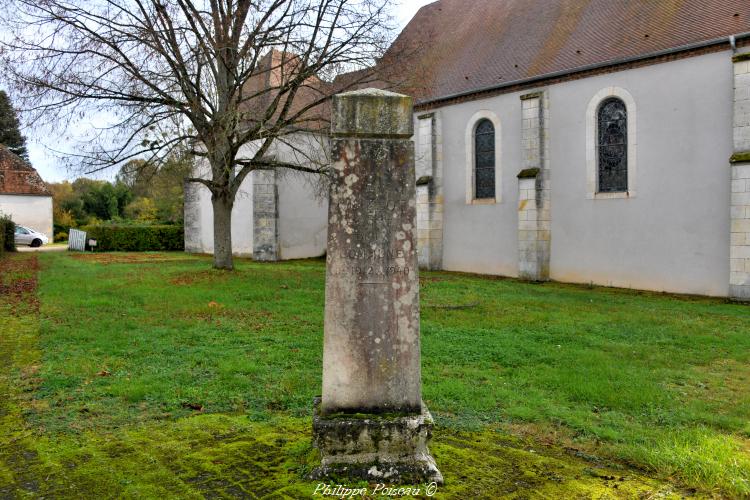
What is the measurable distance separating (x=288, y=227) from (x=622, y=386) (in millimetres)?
19575

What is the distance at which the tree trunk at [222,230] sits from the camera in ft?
53.0

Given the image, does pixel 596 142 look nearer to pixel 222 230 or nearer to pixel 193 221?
pixel 222 230

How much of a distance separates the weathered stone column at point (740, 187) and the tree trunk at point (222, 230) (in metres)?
12.7

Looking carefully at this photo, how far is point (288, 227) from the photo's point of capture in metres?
24.5

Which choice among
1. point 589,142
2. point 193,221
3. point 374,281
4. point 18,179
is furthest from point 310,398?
point 18,179

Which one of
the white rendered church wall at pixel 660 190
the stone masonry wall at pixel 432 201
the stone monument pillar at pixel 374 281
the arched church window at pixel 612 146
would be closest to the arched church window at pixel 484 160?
the stone masonry wall at pixel 432 201

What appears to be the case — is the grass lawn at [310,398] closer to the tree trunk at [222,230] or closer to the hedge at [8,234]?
the tree trunk at [222,230]

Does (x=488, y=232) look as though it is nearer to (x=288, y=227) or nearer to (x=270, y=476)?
(x=288, y=227)

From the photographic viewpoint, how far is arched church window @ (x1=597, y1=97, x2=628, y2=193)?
1577 centimetres

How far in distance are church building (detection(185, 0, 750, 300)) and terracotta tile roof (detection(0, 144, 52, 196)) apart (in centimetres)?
2718

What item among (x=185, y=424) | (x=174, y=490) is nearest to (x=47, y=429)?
(x=185, y=424)

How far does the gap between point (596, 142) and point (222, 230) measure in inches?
432

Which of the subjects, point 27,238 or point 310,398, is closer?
point 310,398

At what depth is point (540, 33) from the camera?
18391mm
